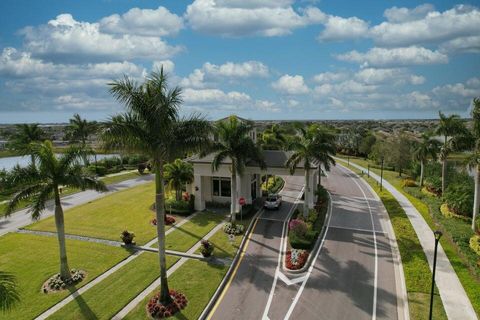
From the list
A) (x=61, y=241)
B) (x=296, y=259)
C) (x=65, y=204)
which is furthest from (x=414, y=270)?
(x=65, y=204)

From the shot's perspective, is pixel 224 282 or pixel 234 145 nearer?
pixel 224 282

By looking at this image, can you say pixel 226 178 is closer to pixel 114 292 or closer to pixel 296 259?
pixel 296 259

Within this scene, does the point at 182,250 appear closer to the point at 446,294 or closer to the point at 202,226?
the point at 202,226

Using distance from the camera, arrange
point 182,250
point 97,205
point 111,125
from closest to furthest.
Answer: point 111,125, point 182,250, point 97,205

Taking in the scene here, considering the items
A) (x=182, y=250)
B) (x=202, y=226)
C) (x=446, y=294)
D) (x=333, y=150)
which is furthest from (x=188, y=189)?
(x=446, y=294)

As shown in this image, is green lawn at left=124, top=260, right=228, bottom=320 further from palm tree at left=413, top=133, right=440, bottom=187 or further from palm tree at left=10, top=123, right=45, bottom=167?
palm tree at left=10, top=123, right=45, bottom=167

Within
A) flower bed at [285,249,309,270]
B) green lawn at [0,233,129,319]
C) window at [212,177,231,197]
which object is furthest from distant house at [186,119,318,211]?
green lawn at [0,233,129,319]
